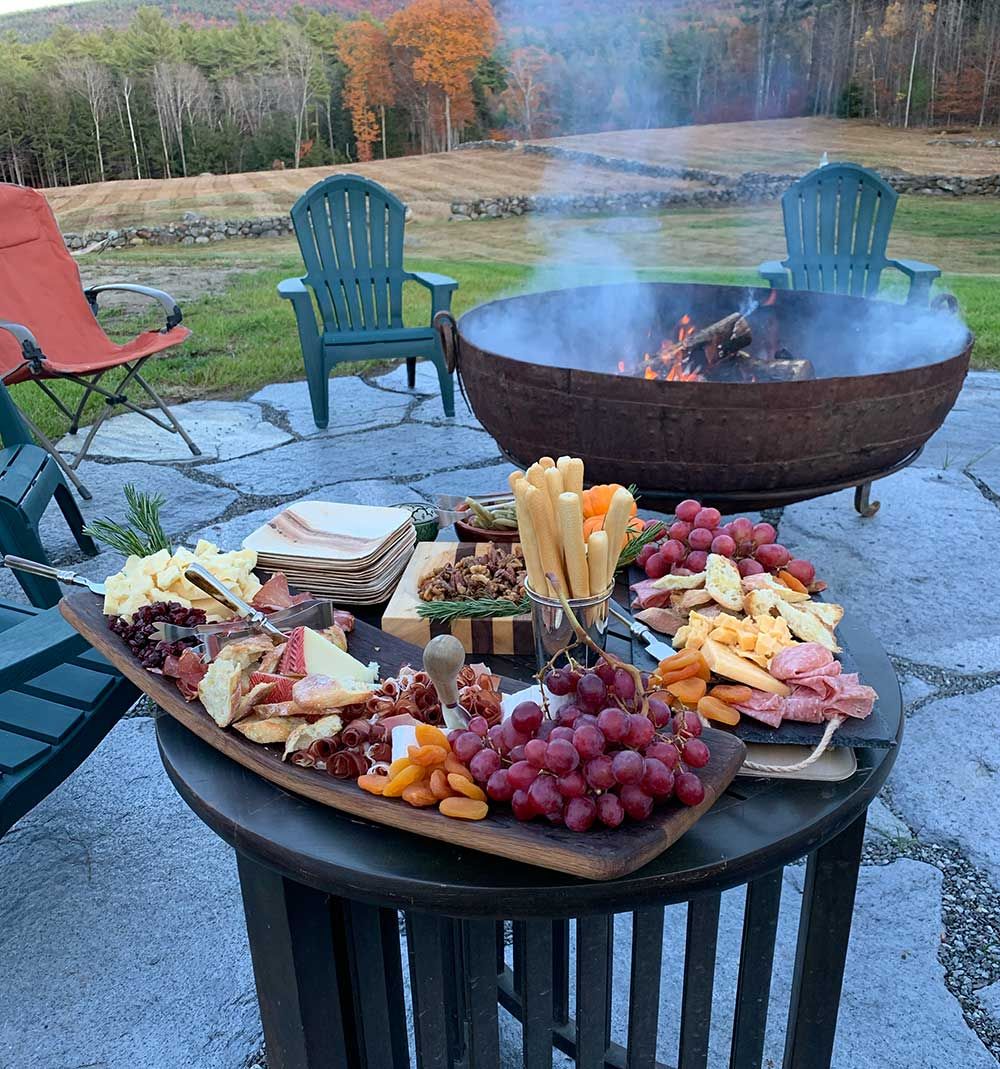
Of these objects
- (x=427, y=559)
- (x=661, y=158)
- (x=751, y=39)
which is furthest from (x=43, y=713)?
(x=661, y=158)

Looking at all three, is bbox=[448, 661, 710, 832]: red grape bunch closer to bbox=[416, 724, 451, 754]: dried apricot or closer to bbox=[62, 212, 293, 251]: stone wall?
bbox=[416, 724, 451, 754]: dried apricot

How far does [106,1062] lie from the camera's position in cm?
156

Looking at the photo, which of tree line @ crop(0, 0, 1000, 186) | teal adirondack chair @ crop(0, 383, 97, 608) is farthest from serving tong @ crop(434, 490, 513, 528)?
tree line @ crop(0, 0, 1000, 186)

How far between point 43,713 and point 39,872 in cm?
37

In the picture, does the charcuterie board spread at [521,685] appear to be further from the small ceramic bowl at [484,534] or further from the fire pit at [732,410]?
the fire pit at [732,410]

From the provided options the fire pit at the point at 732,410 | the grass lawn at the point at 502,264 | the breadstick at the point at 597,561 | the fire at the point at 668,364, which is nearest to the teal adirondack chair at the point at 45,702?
the breadstick at the point at 597,561

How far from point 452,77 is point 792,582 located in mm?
5795

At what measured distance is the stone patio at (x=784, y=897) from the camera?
5.24 ft

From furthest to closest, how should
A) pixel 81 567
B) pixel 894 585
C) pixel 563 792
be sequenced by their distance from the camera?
pixel 81 567
pixel 894 585
pixel 563 792

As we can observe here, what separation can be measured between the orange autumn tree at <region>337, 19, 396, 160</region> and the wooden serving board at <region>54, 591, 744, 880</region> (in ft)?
20.2

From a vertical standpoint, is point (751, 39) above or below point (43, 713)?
above

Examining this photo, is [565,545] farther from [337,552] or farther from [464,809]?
[337,552]

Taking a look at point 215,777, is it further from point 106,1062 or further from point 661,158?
point 661,158

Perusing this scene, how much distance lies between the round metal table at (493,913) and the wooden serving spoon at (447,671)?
142 mm
